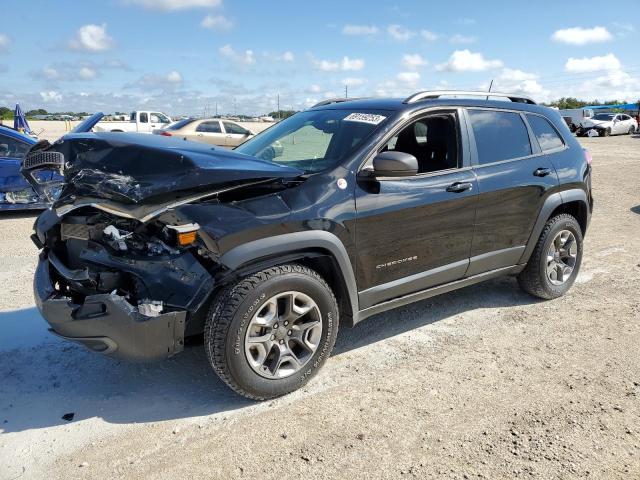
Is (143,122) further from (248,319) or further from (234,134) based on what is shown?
(248,319)

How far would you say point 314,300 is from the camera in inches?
130

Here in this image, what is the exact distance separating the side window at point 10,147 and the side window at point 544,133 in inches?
293

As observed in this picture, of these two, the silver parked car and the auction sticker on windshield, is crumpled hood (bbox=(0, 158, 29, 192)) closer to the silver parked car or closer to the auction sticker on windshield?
the auction sticker on windshield

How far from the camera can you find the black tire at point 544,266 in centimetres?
478

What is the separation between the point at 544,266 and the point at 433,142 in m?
1.62

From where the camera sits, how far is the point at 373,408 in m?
3.21

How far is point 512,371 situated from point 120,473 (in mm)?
2534

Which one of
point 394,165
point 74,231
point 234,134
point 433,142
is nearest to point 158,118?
point 234,134

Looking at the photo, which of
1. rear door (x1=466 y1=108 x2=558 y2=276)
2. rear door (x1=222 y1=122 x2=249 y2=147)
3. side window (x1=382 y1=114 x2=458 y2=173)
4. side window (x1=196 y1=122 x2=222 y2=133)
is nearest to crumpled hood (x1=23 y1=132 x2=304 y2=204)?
side window (x1=382 y1=114 x2=458 y2=173)

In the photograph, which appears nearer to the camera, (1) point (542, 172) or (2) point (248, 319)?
(2) point (248, 319)

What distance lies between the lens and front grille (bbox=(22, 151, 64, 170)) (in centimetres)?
327

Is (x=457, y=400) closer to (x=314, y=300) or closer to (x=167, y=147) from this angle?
(x=314, y=300)

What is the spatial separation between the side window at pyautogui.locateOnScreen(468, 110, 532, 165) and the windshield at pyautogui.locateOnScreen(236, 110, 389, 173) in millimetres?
901

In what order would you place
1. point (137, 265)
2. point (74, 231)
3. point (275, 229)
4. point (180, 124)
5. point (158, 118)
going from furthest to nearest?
1. point (158, 118)
2. point (180, 124)
3. point (74, 231)
4. point (275, 229)
5. point (137, 265)
